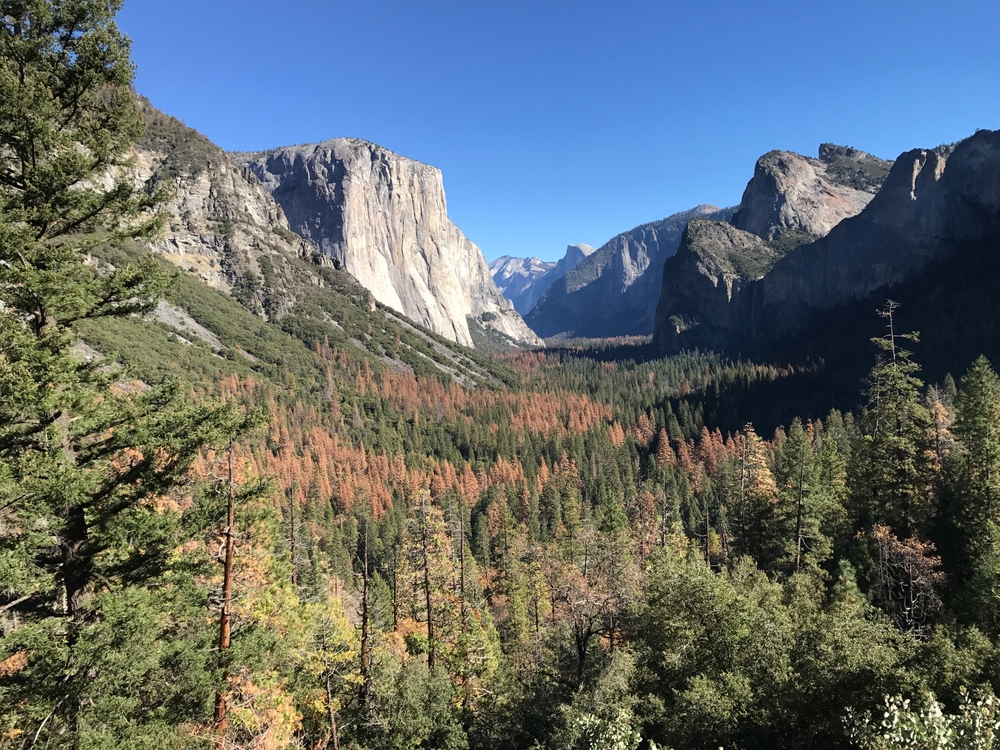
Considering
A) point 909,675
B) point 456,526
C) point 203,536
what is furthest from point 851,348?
point 203,536

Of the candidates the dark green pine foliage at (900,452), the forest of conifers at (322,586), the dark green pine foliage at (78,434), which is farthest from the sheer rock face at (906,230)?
the dark green pine foliage at (78,434)

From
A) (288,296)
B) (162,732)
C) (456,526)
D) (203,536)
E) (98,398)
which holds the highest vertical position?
(288,296)

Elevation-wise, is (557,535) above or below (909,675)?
below

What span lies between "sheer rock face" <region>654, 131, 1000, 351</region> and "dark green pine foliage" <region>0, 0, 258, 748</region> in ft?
607

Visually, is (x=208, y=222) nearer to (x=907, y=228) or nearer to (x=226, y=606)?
(x=226, y=606)

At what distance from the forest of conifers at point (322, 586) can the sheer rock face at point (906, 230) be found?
480 ft

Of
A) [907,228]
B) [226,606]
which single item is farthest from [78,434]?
[907,228]

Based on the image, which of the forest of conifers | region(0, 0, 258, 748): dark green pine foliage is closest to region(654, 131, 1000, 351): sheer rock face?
the forest of conifers

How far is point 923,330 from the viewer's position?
130625 millimetres

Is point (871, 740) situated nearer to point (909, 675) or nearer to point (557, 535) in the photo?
point (909, 675)

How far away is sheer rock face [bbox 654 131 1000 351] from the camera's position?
445 ft

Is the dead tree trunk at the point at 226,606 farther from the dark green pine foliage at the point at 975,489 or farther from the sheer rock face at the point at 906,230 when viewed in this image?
the sheer rock face at the point at 906,230

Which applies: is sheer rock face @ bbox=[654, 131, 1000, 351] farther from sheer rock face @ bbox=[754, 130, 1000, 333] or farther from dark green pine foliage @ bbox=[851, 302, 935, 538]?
dark green pine foliage @ bbox=[851, 302, 935, 538]

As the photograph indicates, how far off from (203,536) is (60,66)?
984cm
